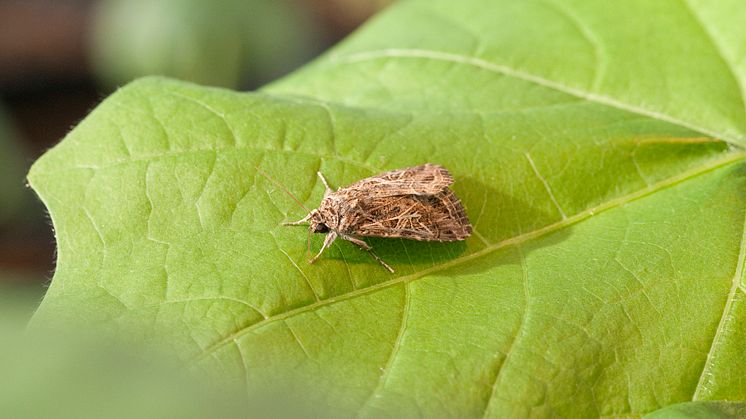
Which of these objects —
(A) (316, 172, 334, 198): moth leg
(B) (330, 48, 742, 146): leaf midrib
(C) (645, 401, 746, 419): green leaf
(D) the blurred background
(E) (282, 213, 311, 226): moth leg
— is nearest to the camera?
(C) (645, 401, 746, 419): green leaf

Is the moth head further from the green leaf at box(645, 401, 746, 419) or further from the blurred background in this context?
the blurred background

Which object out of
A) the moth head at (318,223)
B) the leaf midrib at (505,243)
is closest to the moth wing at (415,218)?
the leaf midrib at (505,243)

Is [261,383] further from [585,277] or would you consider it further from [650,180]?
[650,180]

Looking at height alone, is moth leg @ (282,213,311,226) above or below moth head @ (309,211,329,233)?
above

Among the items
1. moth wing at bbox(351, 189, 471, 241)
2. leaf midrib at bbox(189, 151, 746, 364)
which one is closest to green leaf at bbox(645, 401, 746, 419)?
leaf midrib at bbox(189, 151, 746, 364)

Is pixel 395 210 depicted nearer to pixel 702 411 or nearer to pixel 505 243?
pixel 505 243

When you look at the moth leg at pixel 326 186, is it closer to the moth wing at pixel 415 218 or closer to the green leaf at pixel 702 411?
the moth wing at pixel 415 218

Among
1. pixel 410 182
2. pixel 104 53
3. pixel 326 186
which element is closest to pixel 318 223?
pixel 326 186
